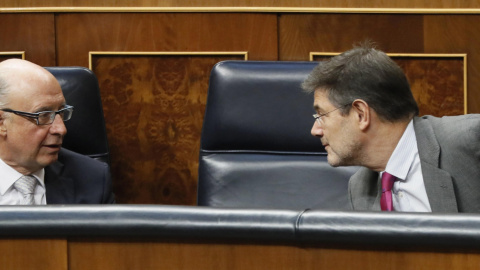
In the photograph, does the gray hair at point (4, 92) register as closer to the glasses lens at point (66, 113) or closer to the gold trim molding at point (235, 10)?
the glasses lens at point (66, 113)

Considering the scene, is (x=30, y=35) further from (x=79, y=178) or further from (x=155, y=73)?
(x=79, y=178)

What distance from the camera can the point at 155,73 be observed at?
158 centimetres

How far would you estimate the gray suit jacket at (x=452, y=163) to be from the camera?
104 cm

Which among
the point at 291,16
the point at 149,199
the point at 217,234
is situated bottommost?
the point at 149,199

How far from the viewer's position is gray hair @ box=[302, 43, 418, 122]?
1110mm

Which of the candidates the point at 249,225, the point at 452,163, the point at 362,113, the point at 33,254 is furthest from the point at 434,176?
the point at 33,254

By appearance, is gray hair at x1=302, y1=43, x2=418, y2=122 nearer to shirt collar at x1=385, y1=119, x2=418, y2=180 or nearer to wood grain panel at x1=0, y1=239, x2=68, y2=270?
shirt collar at x1=385, y1=119, x2=418, y2=180

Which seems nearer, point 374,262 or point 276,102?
point 374,262

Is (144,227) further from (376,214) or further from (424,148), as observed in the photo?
(424,148)

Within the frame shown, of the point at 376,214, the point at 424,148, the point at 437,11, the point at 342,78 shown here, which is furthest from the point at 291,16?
the point at 376,214

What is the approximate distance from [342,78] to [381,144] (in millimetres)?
118

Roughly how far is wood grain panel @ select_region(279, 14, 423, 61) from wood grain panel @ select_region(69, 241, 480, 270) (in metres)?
1.03

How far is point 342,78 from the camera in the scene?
1.13 m

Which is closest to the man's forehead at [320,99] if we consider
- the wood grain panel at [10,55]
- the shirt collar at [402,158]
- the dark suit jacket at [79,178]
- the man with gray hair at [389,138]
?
the man with gray hair at [389,138]
